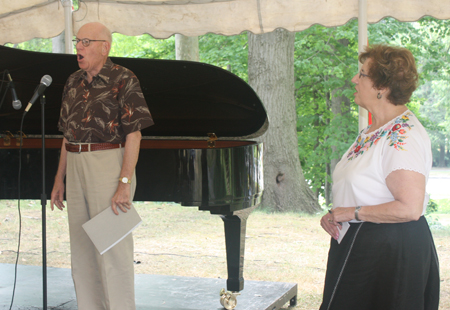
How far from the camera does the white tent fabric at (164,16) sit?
442cm

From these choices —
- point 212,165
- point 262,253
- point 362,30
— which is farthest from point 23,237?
point 362,30

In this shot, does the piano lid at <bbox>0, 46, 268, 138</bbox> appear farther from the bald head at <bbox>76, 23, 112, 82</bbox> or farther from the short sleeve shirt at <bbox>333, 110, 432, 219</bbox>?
the short sleeve shirt at <bbox>333, 110, 432, 219</bbox>

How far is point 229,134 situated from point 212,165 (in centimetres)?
96

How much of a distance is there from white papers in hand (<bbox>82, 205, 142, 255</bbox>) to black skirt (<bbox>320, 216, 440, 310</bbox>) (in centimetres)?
107

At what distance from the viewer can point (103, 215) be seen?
251 centimetres

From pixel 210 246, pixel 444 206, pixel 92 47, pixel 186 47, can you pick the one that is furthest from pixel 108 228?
pixel 444 206

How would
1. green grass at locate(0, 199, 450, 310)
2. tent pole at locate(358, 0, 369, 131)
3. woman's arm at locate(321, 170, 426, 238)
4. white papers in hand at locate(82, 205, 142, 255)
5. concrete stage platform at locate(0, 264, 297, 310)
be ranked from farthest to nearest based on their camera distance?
green grass at locate(0, 199, 450, 310)
tent pole at locate(358, 0, 369, 131)
concrete stage platform at locate(0, 264, 297, 310)
white papers in hand at locate(82, 205, 142, 255)
woman's arm at locate(321, 170, 426, 238)

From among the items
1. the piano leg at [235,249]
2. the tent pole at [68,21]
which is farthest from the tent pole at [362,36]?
the tent pole at [68,21]

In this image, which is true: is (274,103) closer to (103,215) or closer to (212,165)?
(212,165)

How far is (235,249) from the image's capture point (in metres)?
3.58

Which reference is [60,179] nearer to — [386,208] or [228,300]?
[228,300]

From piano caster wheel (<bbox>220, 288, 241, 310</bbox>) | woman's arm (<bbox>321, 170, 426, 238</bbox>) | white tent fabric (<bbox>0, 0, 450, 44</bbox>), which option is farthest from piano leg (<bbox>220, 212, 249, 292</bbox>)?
white tent fabric (<bbox>0, 0, 450, 44</bbox>)

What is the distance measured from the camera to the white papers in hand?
248 cm

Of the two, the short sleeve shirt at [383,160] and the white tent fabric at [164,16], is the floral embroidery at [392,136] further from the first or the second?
the white tent fabric at [164,16]
